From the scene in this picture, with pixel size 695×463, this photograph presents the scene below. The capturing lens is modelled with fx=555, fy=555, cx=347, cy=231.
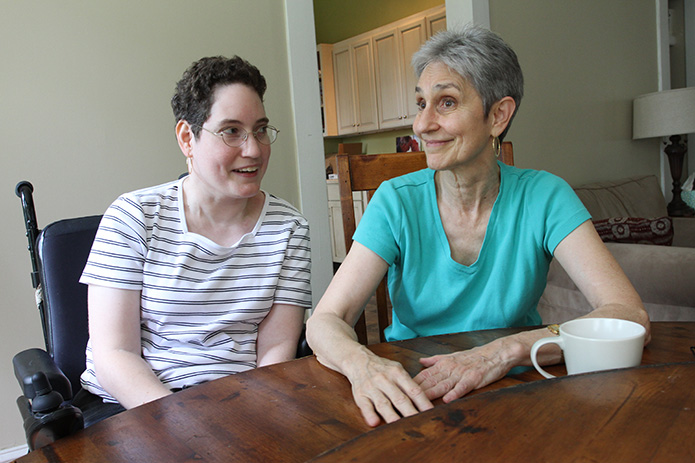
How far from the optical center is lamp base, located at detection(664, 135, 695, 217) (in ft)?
14.0

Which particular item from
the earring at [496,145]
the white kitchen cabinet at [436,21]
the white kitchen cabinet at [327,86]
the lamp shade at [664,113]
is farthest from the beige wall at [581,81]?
the white kitchen cabinet at [327,86]

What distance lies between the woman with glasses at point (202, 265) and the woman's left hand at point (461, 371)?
0.58m

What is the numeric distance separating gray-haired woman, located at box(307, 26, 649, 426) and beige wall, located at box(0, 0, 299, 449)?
124 centimetres

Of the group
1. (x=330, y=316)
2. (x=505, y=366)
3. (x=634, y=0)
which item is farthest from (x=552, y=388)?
(x=634, y=0)

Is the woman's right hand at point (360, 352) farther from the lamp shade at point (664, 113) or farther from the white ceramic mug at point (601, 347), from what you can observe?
the lamp shade at point (664, 113)

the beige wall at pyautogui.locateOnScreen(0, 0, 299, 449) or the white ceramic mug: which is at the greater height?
the beige wall at pyautogui.locateOnScreen(0, 0, 299, 449)

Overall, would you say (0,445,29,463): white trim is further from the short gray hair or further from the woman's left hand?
the short gray hair

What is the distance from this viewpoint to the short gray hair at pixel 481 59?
1259 mm

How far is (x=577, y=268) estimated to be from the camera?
1.16m

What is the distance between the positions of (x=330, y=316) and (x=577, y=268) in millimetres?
529

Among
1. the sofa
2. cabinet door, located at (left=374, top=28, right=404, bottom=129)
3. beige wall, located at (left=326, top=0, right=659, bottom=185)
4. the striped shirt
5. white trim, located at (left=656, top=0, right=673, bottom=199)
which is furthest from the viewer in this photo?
cabinet door, located at (left=374, top=28, right=404, bottom=129)

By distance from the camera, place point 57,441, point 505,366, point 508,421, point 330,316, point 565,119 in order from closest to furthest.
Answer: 1. point 508,421
2. point 57,441
3. point 505,366
4. point 330,316
5. point 565,119

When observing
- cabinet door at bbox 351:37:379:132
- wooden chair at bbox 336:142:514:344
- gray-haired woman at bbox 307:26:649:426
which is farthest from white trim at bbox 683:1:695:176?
gray-haired woman at bbox 307:26:649:426

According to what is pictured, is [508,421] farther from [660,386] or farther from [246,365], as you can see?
[246,365]
